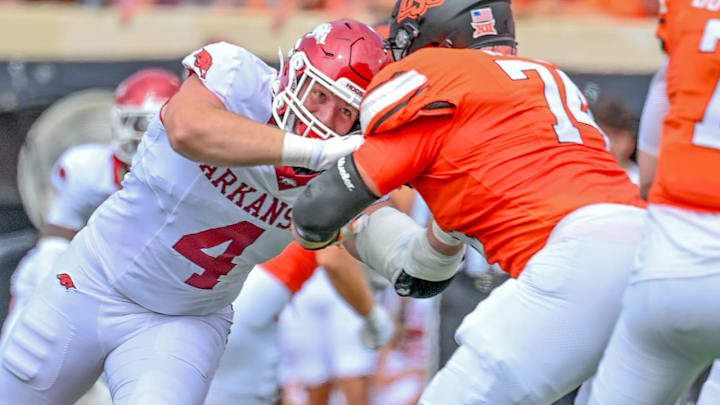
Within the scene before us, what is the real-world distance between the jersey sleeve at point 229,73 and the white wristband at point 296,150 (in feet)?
0.85

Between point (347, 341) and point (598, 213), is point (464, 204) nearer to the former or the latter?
point (598, 213)

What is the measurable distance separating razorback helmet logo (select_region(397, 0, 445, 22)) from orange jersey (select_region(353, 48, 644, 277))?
358mm

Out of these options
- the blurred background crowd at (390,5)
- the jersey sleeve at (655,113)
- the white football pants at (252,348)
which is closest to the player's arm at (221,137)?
the jersey sleeve at (655,113)

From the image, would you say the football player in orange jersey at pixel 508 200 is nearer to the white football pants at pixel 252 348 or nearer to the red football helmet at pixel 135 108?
the white football pants at pixel 252 348

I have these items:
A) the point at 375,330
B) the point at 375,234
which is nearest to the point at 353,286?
the point at 375,330

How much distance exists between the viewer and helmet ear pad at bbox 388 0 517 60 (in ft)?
9.73

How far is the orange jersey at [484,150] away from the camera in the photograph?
252 cm

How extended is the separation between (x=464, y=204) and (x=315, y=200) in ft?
1.19

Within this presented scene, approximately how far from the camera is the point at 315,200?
8.48 ft

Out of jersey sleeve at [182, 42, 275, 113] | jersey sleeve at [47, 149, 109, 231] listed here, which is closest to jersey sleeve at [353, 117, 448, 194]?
jersey sleeve at [182, 42, 275, 113]

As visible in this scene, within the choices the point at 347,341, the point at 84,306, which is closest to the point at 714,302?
the point at 84,306

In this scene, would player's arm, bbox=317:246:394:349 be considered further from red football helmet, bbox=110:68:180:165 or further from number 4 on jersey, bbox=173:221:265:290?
number 4 on jersey, bbox=173:221:265:290

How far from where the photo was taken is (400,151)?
8.25 ft

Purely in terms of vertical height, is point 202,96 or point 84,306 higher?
point 202,96
